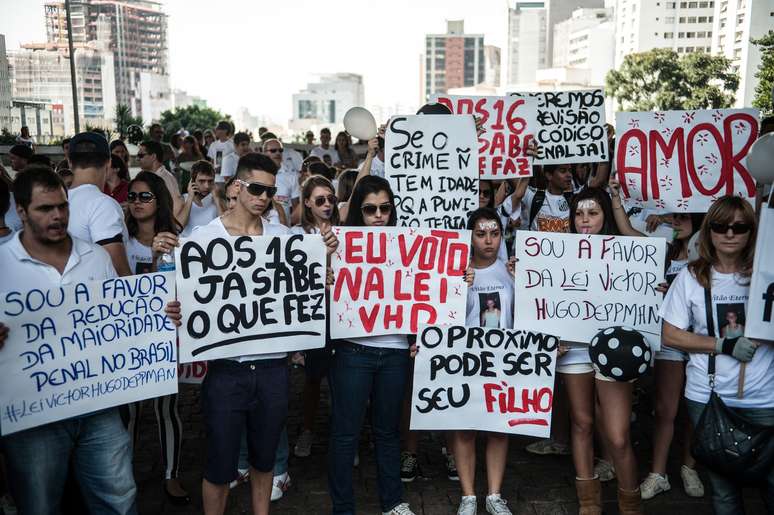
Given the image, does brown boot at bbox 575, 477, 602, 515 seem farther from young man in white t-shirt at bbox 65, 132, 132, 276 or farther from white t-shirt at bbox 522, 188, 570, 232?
young man in white t-shirt at bbox 65, 132, 132, 276

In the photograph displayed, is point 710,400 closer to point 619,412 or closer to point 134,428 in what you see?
point 619,412

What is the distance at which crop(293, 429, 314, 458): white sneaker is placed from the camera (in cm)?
589

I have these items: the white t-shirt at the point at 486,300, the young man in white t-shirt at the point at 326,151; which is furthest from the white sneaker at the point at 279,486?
the young man in white t-shirt at the point at 326,151

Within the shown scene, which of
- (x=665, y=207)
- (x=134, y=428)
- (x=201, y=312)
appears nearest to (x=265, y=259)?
(x=201, y=312)

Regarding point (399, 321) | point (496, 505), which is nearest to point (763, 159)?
point (399, 321)

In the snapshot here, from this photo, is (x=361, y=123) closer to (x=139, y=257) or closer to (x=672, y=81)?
(x=139, y=257)

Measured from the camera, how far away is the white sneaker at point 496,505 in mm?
4863

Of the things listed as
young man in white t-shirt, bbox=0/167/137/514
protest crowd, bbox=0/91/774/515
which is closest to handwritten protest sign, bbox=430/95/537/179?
protest crowd, bbox=0/91/774/515

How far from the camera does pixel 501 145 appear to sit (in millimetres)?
6656

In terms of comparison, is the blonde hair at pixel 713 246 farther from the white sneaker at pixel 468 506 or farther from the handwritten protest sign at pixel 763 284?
the white sneaker at pixel 468 506

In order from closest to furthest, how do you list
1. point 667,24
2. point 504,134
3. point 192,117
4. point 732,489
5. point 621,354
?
point 732,489 < point 621,354 < point 504,134 < point 192,117 < point 667,24

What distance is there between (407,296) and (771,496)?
91.0 inches

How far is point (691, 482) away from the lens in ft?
17.2

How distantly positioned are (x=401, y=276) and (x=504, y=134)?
2.42m
